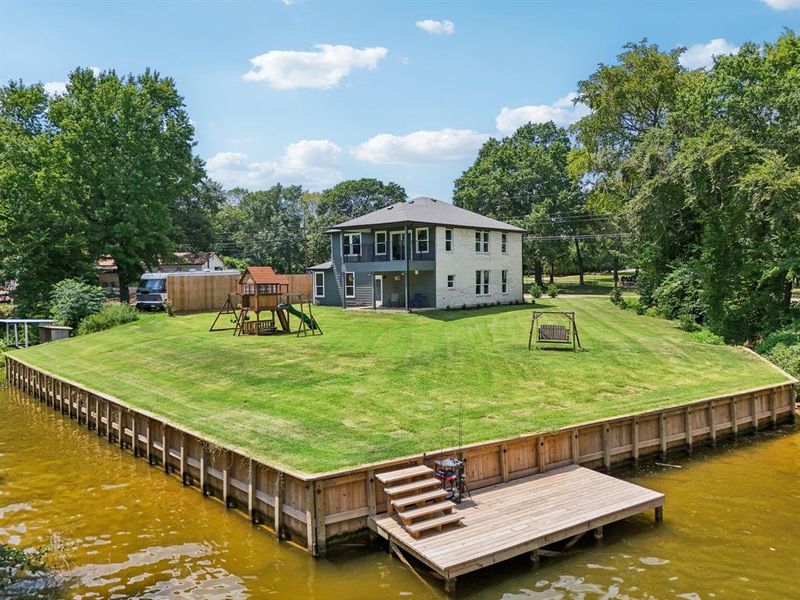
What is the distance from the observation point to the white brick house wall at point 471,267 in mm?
38656

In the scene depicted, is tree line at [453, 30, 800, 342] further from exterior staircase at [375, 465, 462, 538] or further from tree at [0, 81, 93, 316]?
tree at [0, 81, 93, 316]

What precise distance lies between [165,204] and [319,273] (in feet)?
47.4

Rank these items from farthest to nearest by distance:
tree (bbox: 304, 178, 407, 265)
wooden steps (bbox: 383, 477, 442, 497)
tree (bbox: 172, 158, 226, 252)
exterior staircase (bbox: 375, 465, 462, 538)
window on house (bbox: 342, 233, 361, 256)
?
tree (bbox: 304, 178, 407, 265) → tree (bbox: 172, 158, 226, 252) → window on house (bbox: 342, 233, 361, 256) → wooden steps (bbox: 383, 477, 442, 497) → exterior staircase (bbox: 375, 465, 462, 538)

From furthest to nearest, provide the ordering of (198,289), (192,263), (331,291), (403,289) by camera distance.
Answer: (192,263) < (331,291) < (198,289) < (403,289)

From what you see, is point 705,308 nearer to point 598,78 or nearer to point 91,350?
point 598,78

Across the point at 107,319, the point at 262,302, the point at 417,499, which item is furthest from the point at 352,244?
the point at 417,499

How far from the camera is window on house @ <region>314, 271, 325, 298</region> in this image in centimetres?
4438

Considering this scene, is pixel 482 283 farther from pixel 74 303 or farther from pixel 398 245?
pixel 74 303

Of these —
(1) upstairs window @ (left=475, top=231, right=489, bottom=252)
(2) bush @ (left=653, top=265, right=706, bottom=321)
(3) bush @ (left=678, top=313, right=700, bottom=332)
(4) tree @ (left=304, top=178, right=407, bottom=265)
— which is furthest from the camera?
(4) tree @ (left=304, top=178, right=407, bottom=265)

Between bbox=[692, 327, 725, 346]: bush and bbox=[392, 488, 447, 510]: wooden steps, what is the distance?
20.8 meters

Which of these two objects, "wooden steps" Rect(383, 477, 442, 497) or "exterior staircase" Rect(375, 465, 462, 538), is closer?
"exterior staircase" Rect(375, 465, 462, 538)

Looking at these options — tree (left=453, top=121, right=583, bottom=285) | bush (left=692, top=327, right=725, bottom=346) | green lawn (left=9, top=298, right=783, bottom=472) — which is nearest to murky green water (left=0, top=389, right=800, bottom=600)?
green lawn (left=9, top=298, right=783, bottom=472)

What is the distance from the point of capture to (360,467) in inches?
470

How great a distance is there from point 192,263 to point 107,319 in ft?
82.0
